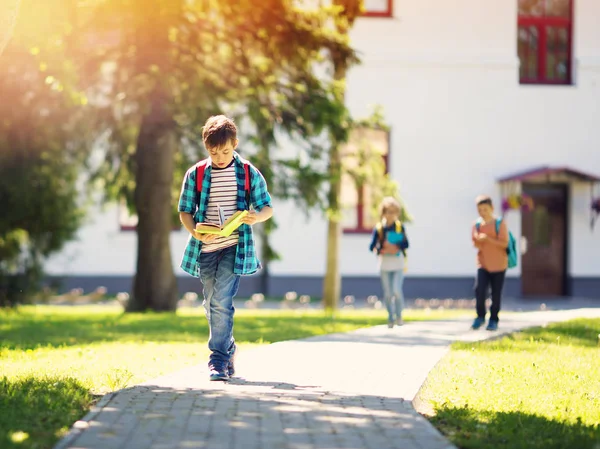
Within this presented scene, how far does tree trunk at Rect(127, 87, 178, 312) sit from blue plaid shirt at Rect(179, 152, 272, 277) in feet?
32.5

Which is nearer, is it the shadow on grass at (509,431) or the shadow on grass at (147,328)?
the shadow on grass at (509,431)

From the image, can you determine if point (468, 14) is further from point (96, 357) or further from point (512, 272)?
point (96, 357)

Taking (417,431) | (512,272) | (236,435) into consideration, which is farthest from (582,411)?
(512,272)

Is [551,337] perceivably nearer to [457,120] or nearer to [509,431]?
[509,431]

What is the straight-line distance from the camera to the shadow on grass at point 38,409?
6059mm

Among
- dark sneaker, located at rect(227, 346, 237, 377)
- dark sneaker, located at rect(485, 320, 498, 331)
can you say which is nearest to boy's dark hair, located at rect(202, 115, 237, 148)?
dark sneaker, located at rect(227, 346, 237, 377)

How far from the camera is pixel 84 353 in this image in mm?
10812

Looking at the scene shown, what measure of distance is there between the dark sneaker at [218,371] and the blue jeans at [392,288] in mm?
5390

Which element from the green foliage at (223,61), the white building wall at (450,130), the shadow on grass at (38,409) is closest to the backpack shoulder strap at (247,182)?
the shadow on grass at (38,409)

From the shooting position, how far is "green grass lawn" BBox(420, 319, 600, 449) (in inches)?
256

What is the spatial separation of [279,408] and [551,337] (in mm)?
6313

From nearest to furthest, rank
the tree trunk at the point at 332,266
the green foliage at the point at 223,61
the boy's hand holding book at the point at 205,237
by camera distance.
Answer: the boy's hand holding book at the point at 205,237 < the green foliage at the point at 223,61 < the tree trunk at the point at 332,266

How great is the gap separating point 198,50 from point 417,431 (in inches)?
486

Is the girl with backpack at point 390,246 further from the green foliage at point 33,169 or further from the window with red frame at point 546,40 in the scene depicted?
the window with red frame at point 546,40
